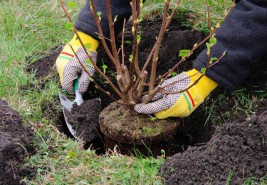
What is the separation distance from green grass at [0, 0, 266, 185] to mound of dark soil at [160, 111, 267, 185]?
0.32 ft

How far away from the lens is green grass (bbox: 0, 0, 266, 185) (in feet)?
6.77

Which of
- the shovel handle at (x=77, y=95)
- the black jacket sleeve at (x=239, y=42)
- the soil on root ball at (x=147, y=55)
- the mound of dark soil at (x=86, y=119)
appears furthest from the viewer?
the soil on root ball at (x=147, y=55)

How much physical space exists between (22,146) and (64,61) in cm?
68

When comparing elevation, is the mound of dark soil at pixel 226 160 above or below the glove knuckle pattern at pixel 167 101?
below

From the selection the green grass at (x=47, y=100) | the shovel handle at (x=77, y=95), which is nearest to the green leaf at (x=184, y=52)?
the green grass at (x=47, y=100)

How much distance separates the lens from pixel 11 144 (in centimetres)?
212

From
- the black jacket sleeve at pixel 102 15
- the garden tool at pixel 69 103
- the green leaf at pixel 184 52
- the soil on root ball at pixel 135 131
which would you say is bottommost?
the soil on root ball at pixel 135 131

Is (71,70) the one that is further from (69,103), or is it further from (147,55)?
(147,55)

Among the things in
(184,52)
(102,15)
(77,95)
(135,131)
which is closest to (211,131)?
(135,131)

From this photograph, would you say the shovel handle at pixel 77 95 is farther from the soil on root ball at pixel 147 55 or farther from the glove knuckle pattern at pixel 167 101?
the glove knuckle pattern at pixel 167 101

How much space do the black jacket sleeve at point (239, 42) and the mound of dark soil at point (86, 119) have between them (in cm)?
64

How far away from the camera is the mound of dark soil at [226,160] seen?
1.95 m

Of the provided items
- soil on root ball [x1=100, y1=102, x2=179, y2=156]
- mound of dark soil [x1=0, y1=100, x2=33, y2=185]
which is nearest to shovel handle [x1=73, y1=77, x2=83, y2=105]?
soil on root ball [x1=100, y1=102, x2=179, y2=156]

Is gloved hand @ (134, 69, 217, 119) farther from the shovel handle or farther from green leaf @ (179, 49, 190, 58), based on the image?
the shovel handle
